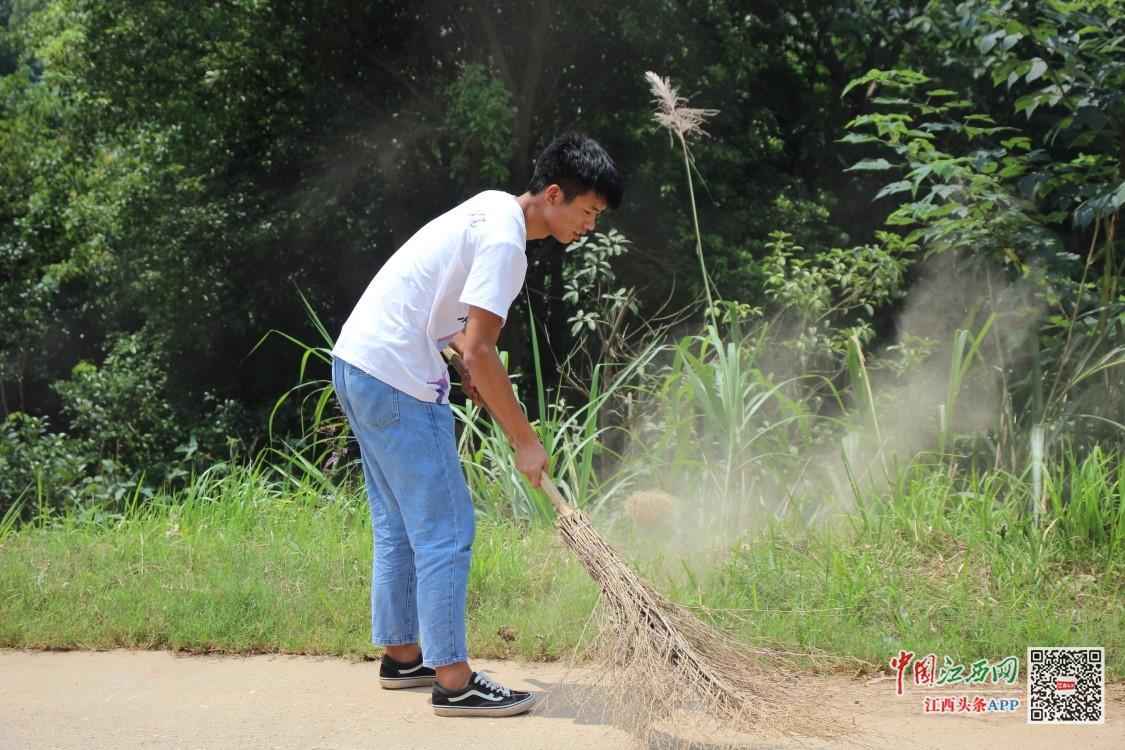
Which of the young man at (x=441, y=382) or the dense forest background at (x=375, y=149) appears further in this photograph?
the dense forest background at (x=375, y=149)

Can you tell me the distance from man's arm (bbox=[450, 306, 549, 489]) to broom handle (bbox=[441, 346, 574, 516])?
31 millimetres

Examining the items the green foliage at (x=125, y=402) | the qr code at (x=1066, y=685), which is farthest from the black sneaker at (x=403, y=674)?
the green foliage at (x=125, y=402)

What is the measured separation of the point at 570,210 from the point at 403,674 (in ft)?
5.32

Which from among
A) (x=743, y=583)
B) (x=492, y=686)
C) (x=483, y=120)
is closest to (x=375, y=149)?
(x=483, y=120)

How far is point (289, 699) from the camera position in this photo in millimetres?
3689

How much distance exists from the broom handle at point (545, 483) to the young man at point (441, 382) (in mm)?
65

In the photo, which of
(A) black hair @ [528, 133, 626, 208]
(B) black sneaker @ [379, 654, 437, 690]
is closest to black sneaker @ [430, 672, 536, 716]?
(B) black sneaker @ [379, 654, 437, 690]

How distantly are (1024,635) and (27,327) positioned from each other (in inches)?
576

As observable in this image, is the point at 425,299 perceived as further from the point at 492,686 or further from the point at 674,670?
the point at 674,670

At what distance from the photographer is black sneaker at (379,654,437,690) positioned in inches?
148

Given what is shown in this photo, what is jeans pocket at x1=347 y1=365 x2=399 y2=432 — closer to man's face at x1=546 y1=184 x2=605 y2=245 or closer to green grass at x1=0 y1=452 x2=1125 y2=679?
man's face at x1=546 y1=184 x2=605 y2=245

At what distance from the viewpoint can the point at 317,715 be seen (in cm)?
354

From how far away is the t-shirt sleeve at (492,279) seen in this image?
3.19m

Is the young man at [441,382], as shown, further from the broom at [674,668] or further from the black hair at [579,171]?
the broom at [674,668]
